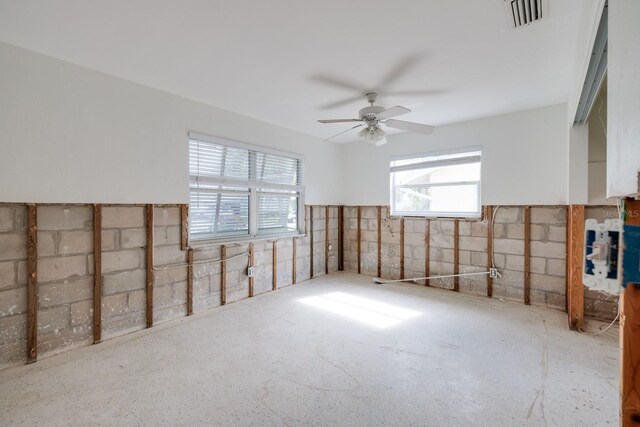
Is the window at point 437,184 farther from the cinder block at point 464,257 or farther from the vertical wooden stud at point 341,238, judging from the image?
the vertical wooden stud at point 341,238

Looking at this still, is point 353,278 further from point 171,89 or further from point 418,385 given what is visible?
point 171,89

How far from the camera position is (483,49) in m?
2.51

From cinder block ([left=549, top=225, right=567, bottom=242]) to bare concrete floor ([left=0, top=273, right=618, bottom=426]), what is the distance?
95cm

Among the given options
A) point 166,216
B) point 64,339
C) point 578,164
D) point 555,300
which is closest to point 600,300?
point 555,300

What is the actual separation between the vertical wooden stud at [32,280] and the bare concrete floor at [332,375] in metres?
0.17

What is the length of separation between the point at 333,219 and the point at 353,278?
1.22 meters

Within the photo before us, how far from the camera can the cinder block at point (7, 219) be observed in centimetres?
242

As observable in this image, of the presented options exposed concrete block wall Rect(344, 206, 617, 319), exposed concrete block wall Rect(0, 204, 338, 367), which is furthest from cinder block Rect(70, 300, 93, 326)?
exposed concrete block wall Rect(344, 206, 617, 319)

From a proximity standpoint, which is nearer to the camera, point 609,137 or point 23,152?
point 609,137

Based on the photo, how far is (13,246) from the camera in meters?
2.47

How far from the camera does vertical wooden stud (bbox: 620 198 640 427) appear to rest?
87cm

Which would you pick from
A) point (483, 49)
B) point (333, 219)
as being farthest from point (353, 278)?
point (483, 49)

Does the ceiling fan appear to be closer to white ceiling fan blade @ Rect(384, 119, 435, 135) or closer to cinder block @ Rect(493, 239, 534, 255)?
white ceiling fan blade @ Rect(384, 119, 435, 135)

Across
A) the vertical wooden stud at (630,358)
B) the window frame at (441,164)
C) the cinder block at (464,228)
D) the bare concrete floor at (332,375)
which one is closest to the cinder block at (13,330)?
the bare concrete floor at (332,375)
